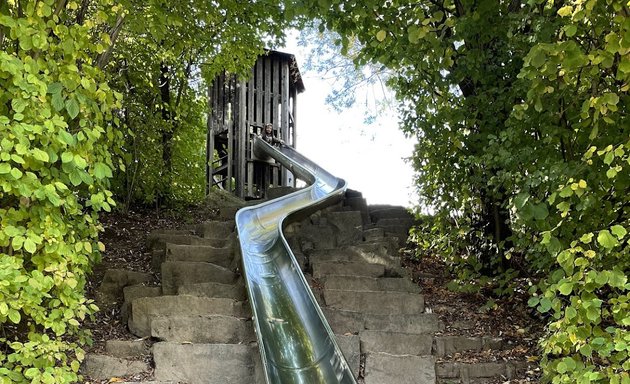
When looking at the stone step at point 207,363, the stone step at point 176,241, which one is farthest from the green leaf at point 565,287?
the stone step at point 176,241

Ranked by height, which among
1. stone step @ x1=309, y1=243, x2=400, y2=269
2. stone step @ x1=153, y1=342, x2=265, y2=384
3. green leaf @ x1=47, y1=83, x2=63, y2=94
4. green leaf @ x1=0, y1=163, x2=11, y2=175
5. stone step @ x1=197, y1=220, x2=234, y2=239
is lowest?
stone step @ x1=153, y1=342, x2=265, y2=384

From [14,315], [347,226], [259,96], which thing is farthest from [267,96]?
[14,315]

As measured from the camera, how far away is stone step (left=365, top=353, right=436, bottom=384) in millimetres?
3545

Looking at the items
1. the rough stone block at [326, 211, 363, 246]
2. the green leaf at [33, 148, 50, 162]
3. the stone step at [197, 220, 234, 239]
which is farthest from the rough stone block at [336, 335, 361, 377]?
the rough stone block at [326, 211, 363, 246]

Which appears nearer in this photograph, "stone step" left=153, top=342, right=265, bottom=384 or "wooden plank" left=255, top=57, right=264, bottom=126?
"stone step" left=153, top=342, right=265, bottom=384

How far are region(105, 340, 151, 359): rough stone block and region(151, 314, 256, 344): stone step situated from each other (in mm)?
116

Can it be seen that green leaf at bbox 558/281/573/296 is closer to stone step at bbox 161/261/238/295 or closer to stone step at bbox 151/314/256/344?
stone step at bbox 151/314/256/344

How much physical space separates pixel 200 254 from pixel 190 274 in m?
0.62

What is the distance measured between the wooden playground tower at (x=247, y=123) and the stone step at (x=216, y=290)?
612 centimetres

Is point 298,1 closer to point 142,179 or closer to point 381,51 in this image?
point 381,51

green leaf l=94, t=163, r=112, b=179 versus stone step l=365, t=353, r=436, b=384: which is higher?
green leaf l=94, t=163, r=112, b=179

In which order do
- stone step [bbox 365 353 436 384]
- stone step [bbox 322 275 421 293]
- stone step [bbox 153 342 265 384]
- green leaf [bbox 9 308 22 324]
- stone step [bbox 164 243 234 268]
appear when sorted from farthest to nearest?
1. stone step [bbox 164 243 234 268]
2. stone step [bbox 322 275 421 293]
3. stone step [bbox 365 353 436 384]
4. stone step [bbox 153 342 265 384]
5. green leaf [bbox 9 308 22 324]

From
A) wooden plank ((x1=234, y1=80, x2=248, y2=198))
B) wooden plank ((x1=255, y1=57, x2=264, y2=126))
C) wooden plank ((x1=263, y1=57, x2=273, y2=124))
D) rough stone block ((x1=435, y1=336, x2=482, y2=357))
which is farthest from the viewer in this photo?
wooden plank ((x1=263, y1=57, x2=273, y2=124))

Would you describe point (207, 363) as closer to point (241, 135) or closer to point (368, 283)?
point (368, 283)
